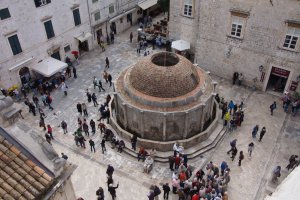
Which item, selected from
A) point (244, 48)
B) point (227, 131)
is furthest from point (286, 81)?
point (227, 131)

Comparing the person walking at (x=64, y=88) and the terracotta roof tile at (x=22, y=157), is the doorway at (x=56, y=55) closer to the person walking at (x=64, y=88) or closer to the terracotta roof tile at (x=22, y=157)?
the person walking at (x=64, y=88)

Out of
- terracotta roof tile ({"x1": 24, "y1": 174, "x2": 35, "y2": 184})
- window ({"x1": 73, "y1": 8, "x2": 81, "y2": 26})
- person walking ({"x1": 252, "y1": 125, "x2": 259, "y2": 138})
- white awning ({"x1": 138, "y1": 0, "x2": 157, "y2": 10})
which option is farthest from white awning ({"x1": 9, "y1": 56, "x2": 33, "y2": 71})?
person walking ({"x1": 252, "y1": 125, "x2": 259, "y2": 138})

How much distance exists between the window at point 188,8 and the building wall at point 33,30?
397 inches

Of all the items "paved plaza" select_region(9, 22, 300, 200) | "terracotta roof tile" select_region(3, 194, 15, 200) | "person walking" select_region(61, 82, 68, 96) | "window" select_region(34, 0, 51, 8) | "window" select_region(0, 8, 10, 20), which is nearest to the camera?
"terracotta roof tile" select_region(3, 194, 15, 200)

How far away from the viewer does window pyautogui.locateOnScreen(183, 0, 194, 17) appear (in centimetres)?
2801

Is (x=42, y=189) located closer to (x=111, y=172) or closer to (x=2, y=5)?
(x=111, y=172)

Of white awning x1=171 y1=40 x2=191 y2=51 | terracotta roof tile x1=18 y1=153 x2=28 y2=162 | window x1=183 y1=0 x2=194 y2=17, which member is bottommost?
white awning x1=171 y1=40 x2=191 y2=51

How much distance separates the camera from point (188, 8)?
28406 mm

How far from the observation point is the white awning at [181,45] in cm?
2975

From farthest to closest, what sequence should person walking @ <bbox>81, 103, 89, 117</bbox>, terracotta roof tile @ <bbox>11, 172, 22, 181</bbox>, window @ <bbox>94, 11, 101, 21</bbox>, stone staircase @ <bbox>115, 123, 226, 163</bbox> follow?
window @ <bbox>94, 11, 101, 21</bbox> → person walking @ <bbox>81, 103, 89, 117</bbox> → stone staircase @ <bbox>115, 123, 226, 163</bbox> → terracotta roof tile @ <bbox>11, 172, 22, 181</bbox>

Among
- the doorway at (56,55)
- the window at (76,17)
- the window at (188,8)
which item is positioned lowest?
the doorway at (56,55)

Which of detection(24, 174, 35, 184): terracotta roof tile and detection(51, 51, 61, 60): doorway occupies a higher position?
detection(24, 174, 35, 184): terracotta roof tile

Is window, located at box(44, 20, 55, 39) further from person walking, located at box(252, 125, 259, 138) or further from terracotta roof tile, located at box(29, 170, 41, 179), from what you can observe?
terracotta roof tile, located at box(29, 170, 41, 179)

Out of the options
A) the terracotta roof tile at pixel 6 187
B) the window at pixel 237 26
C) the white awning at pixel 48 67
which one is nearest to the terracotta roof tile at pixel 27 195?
the terracotta roof tile at pixel 6 187
